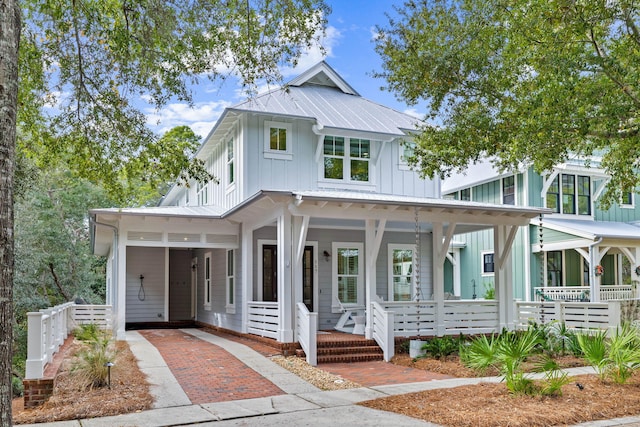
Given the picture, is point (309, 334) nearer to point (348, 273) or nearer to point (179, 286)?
point (348, 273)

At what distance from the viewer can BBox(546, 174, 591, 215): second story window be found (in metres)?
21.7

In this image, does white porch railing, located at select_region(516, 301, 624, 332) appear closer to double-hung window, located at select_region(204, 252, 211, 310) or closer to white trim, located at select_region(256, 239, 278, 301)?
white trim, located at select_region(256, 239, 278, 301)

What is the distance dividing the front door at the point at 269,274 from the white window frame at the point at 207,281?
12.0ft

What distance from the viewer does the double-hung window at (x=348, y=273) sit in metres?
16.0

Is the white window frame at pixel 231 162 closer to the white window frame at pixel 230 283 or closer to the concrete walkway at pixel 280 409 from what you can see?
the white window frame at pixel 230 283

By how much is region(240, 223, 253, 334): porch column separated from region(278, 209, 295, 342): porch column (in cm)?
240

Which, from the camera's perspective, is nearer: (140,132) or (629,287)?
(140,132)

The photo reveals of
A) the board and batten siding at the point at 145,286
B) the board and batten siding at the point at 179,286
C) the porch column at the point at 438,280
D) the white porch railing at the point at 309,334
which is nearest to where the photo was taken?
the white porch railing at the point at 309,334

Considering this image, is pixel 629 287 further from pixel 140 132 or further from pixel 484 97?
pixel 140 132

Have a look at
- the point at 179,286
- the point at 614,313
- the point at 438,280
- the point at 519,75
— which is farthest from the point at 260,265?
the point at 614,313

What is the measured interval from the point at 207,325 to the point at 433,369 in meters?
9.17

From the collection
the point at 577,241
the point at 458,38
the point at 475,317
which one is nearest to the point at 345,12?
the point at 458,38

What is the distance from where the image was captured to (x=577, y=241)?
19.5 metres

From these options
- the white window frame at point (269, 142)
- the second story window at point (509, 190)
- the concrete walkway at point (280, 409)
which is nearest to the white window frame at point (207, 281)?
the white window frame at point (269, 142)
